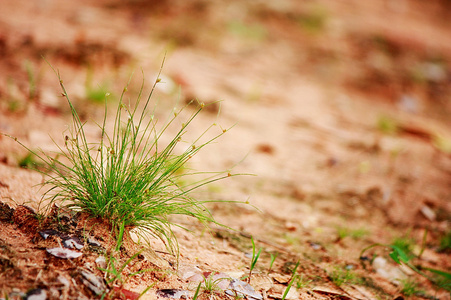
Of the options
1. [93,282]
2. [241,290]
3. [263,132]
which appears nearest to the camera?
[93,282]

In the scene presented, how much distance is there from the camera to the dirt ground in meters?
1.34

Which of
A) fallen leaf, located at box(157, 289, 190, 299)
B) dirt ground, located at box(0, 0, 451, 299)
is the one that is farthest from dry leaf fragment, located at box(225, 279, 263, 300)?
fallen leaf, located at box(157, 289, 190, 299)

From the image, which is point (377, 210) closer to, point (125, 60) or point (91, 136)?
point (91, 136)

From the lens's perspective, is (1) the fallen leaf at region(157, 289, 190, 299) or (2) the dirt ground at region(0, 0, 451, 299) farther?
(2) the dirt ground at region(0, 0, 451, 299)

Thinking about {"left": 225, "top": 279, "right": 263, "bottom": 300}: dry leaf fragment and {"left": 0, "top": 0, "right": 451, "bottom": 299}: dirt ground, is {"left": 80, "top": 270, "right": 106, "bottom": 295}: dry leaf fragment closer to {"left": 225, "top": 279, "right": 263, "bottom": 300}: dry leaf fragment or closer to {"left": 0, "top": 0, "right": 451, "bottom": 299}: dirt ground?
{"left": 0, "top": 0, "right": 451, "bottom": 299}: dirt ground

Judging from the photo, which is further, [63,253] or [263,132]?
[263,132]

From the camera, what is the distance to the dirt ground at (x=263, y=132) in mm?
1341

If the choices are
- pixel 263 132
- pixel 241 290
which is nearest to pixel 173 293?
pixel 241 290

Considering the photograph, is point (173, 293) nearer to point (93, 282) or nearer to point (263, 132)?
point (93, 282)

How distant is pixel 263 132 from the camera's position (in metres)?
3.21

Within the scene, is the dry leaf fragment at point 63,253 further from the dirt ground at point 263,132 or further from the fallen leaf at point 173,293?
the fallen leaf at point 173,293

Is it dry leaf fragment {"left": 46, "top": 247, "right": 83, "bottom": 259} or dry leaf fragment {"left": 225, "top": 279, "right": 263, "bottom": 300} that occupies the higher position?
dry leaf fragment {"left": 46, "top": 247, "right": 83, "bottom": 259}

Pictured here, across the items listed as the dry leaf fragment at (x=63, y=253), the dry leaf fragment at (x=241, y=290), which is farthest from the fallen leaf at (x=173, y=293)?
the dry leaf fragment at (x=63, y=253)

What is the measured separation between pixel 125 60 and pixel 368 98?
2829 millimetres
